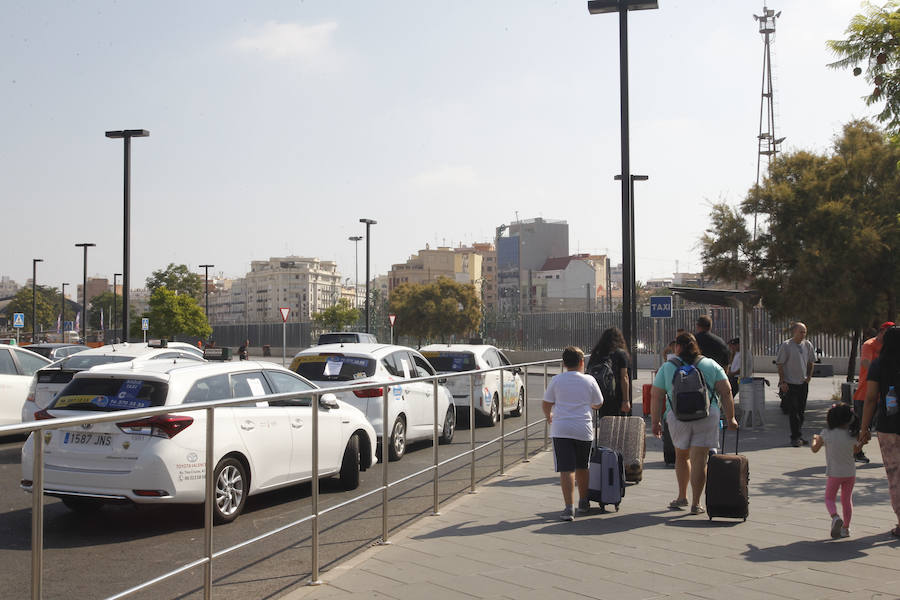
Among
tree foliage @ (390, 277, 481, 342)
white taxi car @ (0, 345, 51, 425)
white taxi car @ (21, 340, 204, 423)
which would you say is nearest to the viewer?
white taxi car @ (21, 340, 204, 423)

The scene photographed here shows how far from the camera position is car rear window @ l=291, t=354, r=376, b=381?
13422mm

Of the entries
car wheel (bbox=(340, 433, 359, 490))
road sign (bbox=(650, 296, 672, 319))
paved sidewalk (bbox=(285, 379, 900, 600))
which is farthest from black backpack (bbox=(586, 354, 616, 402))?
road sign (bbox=(650, 296, 672, 319))

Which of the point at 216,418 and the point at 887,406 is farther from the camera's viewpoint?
the point at 887,406

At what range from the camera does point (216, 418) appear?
5160mm

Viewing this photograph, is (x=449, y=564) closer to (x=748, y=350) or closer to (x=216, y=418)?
(x=216, y=418)

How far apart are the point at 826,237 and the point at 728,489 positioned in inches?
450

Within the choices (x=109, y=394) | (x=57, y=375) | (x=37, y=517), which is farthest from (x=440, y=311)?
(x=37, y=517)

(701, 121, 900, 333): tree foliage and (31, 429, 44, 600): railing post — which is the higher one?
(701, 121, 900, 333): tree foliage

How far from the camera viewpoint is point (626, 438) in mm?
10359

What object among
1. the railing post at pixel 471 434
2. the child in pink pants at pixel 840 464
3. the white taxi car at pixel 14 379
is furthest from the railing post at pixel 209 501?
the white taxi car at pixel 14 379

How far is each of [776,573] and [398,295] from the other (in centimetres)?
6651

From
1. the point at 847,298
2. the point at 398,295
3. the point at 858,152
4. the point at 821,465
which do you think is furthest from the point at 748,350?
the point at 398,295

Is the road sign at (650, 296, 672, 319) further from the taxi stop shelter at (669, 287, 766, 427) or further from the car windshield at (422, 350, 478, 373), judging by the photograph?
the car windshield at (422, 350, 478, 373)

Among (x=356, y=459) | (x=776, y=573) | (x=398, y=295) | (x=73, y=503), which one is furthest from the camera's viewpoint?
(x=398, y=295)
